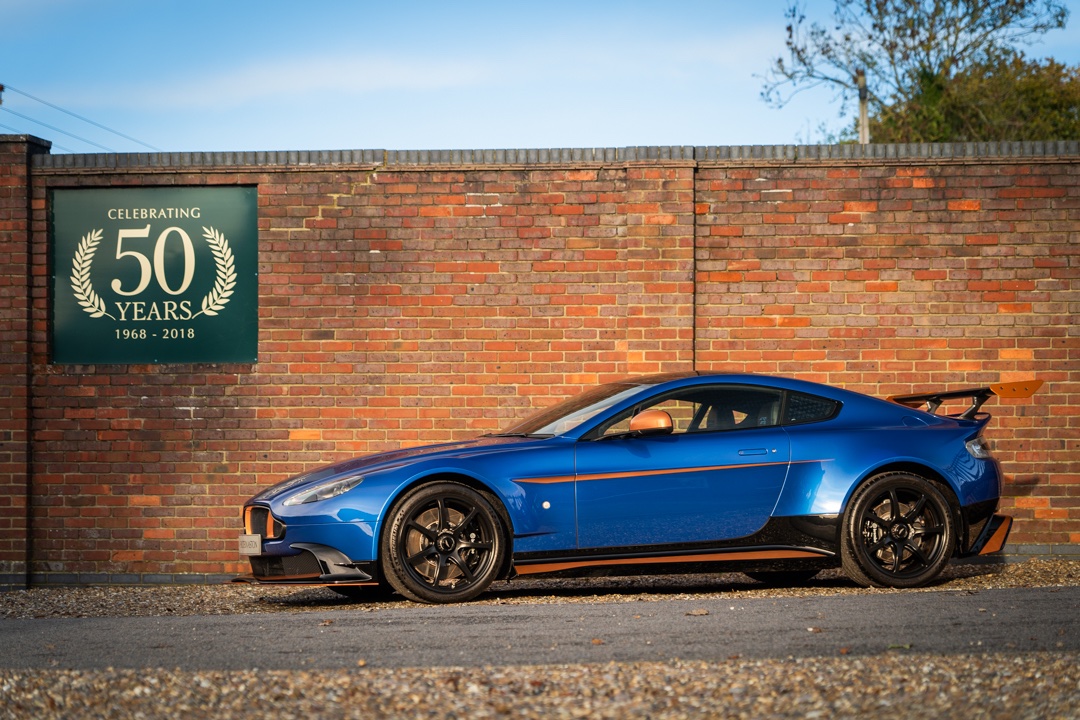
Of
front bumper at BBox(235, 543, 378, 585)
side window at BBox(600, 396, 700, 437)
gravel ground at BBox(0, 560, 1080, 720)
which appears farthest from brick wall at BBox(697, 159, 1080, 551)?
gravel ground at BBox(0, 560, 1080, 720)

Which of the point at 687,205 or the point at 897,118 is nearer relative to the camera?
the point at 687,205

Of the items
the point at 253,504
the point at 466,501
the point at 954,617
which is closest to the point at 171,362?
the point at 253,504

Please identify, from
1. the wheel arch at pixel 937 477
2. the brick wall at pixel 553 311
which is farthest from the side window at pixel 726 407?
the brick wall at pixel 553 311

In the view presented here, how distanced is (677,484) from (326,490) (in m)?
2.13

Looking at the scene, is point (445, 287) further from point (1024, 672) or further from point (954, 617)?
point (1024, 672)

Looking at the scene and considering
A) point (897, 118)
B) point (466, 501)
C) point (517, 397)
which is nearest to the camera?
point (466, 501)

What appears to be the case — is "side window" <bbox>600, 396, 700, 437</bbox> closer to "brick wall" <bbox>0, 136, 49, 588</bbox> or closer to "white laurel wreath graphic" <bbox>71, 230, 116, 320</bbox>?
"white laurel wreath graphic" <bbox>71, 230, 116, 320</bbox>

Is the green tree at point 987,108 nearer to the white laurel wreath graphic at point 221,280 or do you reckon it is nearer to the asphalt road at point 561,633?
the white laurel wreath graphic at point 221,280

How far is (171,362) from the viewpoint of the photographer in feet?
35.3

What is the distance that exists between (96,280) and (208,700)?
6.91 metres

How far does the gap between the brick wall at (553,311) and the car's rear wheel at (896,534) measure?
261 centimetres

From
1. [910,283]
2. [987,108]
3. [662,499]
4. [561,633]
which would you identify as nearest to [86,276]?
[662,499]

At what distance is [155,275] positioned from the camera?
10.8 metres

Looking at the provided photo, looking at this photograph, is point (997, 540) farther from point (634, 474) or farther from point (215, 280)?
point (215, 280)
